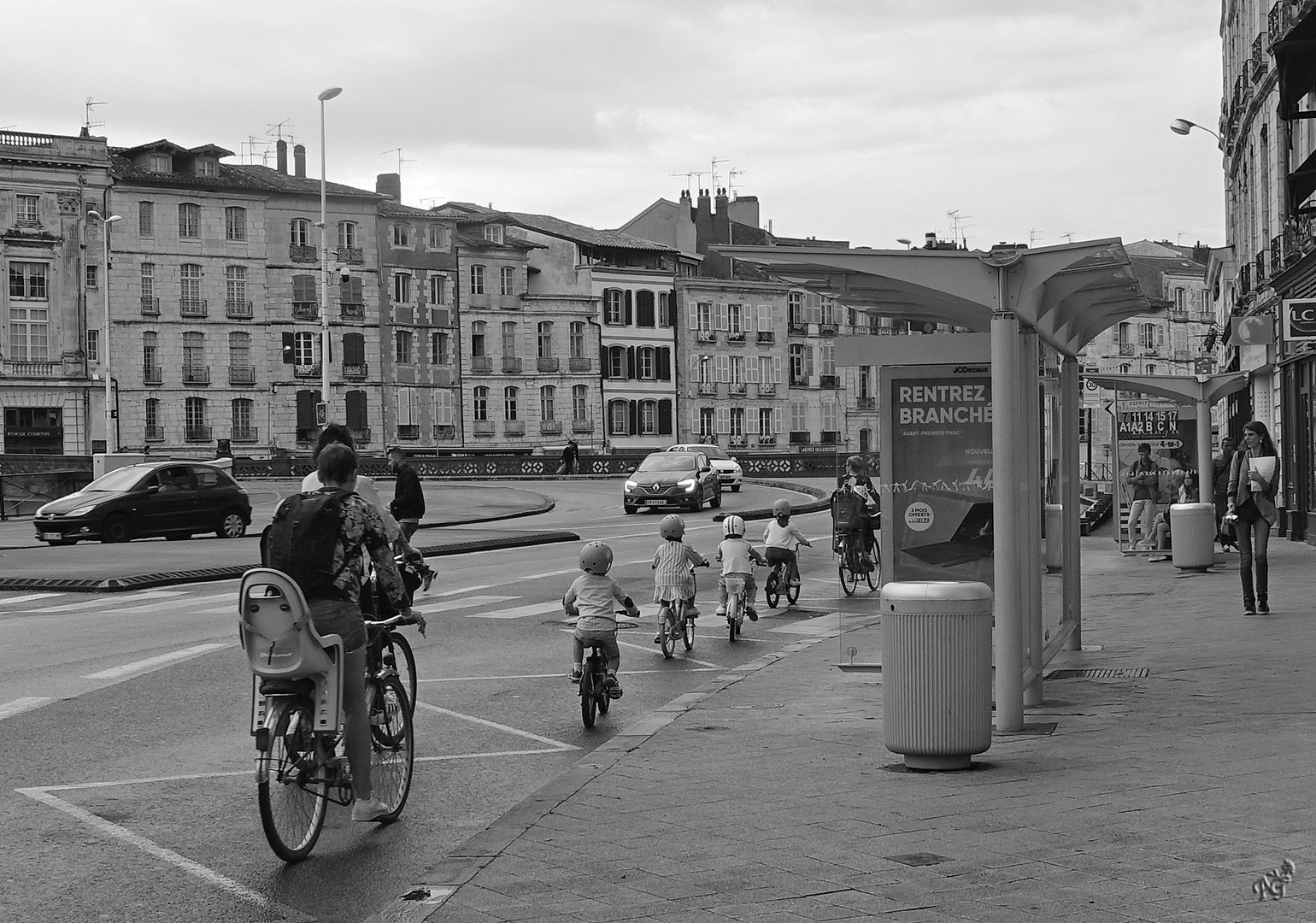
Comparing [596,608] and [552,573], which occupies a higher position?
[596,608]

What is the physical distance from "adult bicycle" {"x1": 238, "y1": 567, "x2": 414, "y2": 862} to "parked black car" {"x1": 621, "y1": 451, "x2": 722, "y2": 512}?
37.1m

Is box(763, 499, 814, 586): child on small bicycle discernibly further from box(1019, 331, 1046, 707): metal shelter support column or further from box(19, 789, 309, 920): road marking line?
box(19, 789, 309, 920): road marking line

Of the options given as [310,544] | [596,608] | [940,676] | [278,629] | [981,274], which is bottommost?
[940,676]

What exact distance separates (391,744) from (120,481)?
27.4 metres

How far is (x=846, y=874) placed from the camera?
6.29 metres

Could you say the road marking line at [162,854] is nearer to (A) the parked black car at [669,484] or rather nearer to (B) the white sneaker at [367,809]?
(B) the white sneaker at [367,809]

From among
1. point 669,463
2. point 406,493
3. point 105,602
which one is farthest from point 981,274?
point 669,463

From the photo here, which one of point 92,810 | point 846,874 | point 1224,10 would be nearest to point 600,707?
point 92,810

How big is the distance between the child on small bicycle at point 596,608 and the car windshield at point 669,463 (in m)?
34.1

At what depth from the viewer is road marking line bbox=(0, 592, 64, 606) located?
20.1 metres

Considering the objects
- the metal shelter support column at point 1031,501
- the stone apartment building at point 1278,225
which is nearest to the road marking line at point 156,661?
the metal shelter support column at point 1031,501

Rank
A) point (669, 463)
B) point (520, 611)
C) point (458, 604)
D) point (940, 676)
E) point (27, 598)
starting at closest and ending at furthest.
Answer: point (940, 676), point (520, 611), point (458, 604), point (27, 598), point (669, 463)

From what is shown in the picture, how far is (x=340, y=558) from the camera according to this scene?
7.19 metres

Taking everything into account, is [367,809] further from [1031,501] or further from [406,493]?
[406,493]
